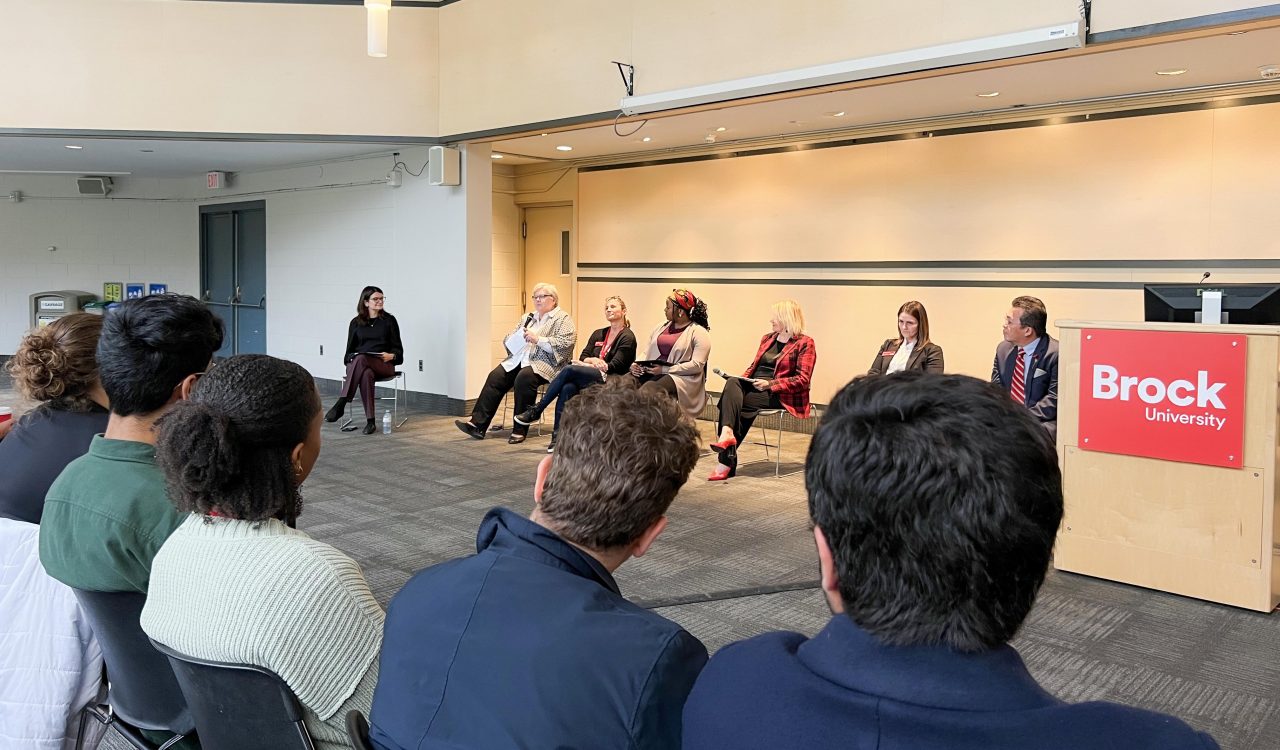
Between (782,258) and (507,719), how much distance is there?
24.4 ft

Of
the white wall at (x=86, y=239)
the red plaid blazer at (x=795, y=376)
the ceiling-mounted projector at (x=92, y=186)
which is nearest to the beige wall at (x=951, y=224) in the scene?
the red plaid blazer at (x=795, y=376)

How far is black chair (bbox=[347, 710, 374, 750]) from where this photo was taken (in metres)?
1.28

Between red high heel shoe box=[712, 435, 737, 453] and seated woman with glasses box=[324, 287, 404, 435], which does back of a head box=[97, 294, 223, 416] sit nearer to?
red high heel shoe box=[712, 435, 737, 453]

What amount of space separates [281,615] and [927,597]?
103 cm

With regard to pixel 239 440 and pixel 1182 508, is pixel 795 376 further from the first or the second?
pixel 239 440

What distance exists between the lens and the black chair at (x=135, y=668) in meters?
1.77

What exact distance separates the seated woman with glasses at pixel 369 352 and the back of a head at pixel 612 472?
715 centimetres

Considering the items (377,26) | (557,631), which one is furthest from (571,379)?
(557,631)

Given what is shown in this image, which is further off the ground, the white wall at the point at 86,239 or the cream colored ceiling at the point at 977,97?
the cream colored ceiling at the point at 977,97

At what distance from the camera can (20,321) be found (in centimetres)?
1243

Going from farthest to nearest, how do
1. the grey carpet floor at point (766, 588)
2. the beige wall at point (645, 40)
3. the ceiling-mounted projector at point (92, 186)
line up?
the ceiling-mounted projector at point (92, 186) < the beige wall at point (645, 40) < the grey carpet floor at point (766, 588)

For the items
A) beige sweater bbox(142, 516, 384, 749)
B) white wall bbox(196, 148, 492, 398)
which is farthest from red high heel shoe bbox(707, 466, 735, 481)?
beige sweater bbox(142, 516, 384, 749)

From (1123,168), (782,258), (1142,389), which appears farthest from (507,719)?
(782,258)

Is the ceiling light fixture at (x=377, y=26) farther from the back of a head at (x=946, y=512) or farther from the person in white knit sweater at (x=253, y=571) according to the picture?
the back of a head at (x=946, y=512)
